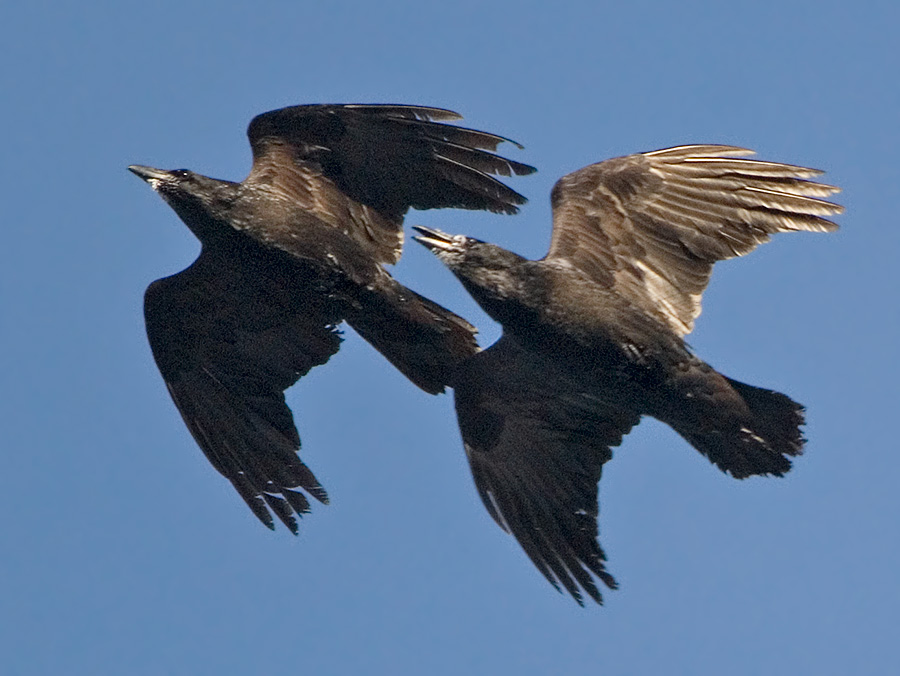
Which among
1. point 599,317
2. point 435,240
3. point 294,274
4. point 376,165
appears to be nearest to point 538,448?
point 599,317

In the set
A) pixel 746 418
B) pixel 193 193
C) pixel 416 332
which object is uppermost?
pixel 193 193

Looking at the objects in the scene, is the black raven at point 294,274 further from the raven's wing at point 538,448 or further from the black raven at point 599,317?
the black raven at point 599,317

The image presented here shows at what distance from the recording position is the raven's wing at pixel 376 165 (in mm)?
13984

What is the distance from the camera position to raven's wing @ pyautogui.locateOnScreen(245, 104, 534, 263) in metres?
14.0

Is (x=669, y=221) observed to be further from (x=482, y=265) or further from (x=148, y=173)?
(x=148, y=173)

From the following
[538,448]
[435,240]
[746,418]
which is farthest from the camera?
[538,448]

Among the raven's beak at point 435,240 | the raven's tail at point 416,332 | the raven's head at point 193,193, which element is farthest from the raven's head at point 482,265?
the raven's head at point 193,193

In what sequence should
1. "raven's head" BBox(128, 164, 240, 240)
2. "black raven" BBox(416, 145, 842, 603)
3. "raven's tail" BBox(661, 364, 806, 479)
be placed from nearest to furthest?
"raven's tail" BBox(661, 364, 806, 479) < "black raven" BBox(416, 145, 842, 603) < "raven's head" BBox(128, 164, 240, 240)

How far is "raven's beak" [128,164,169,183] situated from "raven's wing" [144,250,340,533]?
0.70 metres

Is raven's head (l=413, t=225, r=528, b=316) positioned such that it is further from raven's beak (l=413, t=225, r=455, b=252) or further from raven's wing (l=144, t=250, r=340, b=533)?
raven's wing (l=144, t=250, r=340, b=533)

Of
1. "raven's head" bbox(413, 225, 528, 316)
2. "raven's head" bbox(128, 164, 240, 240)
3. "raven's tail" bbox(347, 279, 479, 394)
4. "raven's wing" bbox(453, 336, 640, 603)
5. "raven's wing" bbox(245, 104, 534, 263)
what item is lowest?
"raven's wing" bbox(453, 336, 640, 603)

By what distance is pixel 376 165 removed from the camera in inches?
559

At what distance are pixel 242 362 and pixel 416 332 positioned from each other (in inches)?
65.6

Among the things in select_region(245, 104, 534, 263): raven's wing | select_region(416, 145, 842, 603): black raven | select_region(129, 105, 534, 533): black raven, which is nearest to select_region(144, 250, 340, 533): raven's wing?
select_region(129, 105, 534, 533): black raven
